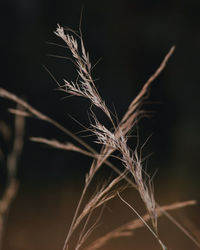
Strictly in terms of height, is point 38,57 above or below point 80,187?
above

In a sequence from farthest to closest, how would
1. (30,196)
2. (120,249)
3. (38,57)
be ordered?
(38,57)
(30,196)
(120,249)

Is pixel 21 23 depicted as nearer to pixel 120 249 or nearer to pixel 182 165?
pixel 182 165

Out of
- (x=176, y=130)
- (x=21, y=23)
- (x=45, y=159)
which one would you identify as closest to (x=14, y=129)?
(x=45, y=159)

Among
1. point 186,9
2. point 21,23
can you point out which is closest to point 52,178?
point 21,23

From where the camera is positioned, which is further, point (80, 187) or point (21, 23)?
point (21, 23)

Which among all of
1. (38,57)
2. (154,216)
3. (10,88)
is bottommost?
(10,88)

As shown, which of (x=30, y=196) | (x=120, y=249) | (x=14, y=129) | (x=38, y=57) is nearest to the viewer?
(x=120, y=249)

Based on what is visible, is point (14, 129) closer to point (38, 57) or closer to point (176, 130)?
point (38, 57)
